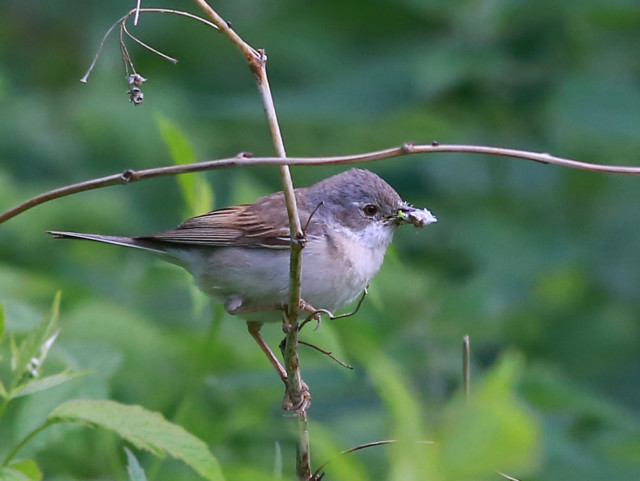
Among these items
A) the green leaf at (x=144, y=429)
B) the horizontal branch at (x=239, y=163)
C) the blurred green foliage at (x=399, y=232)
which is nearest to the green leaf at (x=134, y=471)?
the green leaf at (x=144, y=429)

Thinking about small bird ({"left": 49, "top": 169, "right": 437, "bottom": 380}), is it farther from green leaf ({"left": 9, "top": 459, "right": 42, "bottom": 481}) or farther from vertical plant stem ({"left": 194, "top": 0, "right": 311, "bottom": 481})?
green leaf ({"left": 9, "top": 459, "right": 42, "bottom": 481})

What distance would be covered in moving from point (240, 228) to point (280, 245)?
249mm

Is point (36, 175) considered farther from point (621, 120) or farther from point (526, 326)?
point (621, 120)

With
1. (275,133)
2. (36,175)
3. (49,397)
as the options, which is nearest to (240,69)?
(36,175)

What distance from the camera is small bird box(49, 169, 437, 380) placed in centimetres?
384

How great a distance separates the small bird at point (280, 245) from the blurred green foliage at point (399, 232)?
184mm

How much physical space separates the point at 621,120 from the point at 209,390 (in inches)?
117

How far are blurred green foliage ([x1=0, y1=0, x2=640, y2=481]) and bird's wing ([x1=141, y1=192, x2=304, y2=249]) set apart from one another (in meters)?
0.24

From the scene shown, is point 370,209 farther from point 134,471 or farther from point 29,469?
point 134,471

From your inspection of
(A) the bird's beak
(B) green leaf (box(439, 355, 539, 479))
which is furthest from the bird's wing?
(B) green leaf (box(439, 355, 539, 479))

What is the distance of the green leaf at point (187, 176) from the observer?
3.66 meters

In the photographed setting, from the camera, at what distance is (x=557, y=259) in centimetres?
625

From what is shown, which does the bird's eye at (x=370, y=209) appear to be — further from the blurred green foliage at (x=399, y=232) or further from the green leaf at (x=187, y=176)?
the green leaf at (x=187, y=176)

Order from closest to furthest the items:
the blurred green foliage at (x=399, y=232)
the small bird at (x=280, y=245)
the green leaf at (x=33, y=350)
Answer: the green leaf at (x=33, y=350), the small bird at (x=280, y=245), the blurred green foliage at (x=399, y=232)
